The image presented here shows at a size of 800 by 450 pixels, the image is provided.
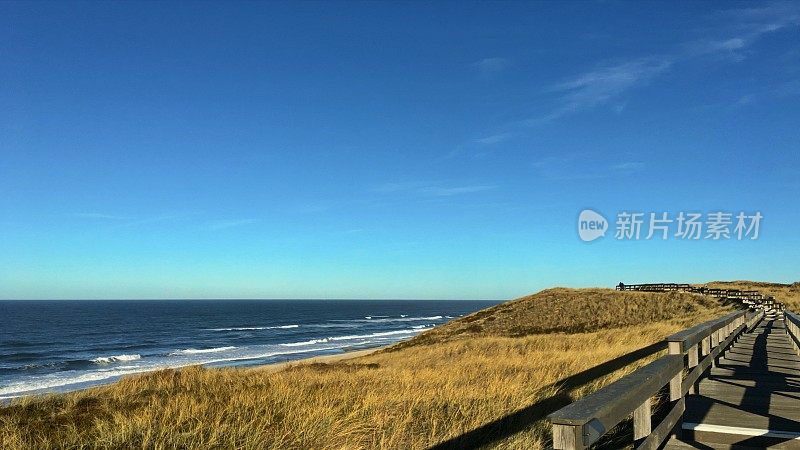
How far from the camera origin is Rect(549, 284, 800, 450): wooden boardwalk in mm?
3074

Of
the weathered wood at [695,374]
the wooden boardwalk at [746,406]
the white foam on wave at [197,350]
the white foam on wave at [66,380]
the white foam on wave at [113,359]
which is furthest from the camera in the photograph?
the white foam on wave at [197,350]

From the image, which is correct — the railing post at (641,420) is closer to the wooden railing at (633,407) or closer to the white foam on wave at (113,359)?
the wooden railing at (633,407)

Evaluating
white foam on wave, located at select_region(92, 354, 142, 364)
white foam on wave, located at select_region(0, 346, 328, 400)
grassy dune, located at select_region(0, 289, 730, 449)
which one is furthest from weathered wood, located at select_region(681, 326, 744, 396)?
white foam on wave, located at select_region(92, 354, 142, 364)

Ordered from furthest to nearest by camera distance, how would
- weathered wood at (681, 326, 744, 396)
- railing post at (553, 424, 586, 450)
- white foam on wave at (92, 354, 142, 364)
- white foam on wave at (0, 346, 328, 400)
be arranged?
1. white foam on wave at (92, 354, 142, 364)
2. white foam on wave at (0, 346, 328, 400)
3. weathered wood at (681, 326, 744, 396)
4. railing post at (553, 424, 586, 450)

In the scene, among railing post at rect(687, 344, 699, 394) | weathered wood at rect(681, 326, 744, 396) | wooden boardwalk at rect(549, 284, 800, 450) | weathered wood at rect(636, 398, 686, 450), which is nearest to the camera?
wooden boardwalk at rect(549, 284, 800, 450)

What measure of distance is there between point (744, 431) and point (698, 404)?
1.55 meters

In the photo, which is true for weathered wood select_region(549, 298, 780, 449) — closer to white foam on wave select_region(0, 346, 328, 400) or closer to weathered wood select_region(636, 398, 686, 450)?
weathered wood select_region(636, 398, 686, 450)

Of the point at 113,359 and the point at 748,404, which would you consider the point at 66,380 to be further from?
the point at 748,404

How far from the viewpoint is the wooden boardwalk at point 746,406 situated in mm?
5840

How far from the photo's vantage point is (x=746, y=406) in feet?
24.6

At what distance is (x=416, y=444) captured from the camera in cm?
668

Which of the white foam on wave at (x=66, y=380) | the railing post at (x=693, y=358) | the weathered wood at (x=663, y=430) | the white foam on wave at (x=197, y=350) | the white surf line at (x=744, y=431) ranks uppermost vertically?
the railing post at (x=693, y=358)

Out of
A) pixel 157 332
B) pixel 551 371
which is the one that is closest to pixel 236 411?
pixel 551 371

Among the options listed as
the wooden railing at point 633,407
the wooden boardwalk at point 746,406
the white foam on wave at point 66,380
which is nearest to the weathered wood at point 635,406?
the wooden railing at point 633,407
